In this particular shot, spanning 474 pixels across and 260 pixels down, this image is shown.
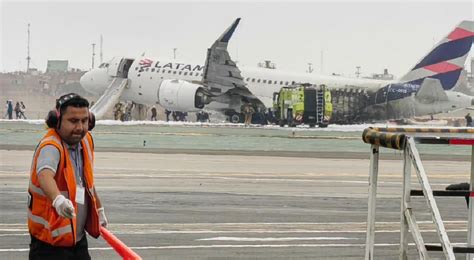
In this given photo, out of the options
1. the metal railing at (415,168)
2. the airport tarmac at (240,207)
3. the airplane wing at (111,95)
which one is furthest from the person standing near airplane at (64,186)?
the airplane wing at (111,95)

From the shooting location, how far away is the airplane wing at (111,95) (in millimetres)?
70938

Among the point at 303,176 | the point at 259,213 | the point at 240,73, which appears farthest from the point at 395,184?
the point at 240,73

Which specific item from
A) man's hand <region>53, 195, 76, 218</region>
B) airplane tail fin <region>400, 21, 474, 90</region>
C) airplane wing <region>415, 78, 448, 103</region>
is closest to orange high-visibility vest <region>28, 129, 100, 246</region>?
man's hand <region>53, 195, 76, 218</region>

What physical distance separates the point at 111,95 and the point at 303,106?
12.6 metres

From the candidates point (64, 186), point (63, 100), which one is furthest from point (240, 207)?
point (64, 186)

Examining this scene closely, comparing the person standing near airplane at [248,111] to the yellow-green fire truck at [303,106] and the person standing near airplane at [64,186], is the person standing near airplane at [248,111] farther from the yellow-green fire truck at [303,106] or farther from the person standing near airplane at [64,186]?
the person standing near airplane at [64,186]

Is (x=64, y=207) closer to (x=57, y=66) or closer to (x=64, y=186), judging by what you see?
(x=64, y=186)

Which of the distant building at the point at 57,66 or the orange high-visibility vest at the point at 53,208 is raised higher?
the distant building at the point at 57,66

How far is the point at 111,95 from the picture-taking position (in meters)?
70.8

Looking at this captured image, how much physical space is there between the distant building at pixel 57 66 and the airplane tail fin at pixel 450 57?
101862mm

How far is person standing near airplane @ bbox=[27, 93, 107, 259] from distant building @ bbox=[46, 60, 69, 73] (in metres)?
156

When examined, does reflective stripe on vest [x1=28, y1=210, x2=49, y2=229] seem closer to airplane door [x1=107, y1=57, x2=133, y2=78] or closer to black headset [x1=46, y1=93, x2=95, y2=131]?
black headset [x1=46, y1=93, x2=95, y2=131]

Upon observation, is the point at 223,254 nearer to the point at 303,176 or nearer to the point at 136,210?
the point at 136,210

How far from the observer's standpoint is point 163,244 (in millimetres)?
14539
